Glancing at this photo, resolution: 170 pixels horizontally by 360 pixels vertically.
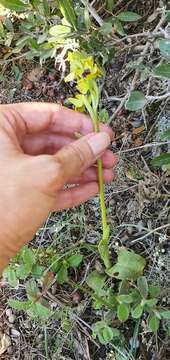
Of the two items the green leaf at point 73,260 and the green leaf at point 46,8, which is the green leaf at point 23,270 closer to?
the green leaf at point 73,260

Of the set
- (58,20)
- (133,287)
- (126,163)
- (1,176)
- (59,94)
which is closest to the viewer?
(1,176)

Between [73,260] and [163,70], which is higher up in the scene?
[163,70]

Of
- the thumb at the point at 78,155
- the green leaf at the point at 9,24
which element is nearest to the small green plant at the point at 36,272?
the thumb at the point at 78,155

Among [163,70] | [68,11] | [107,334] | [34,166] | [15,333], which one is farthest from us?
[15,333]

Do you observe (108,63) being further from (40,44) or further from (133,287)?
(133,287)

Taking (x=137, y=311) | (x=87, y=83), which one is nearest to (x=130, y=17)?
(x=87, y=83)

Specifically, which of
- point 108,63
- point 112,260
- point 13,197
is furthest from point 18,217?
point 108,63

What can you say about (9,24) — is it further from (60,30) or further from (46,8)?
(60,30)
